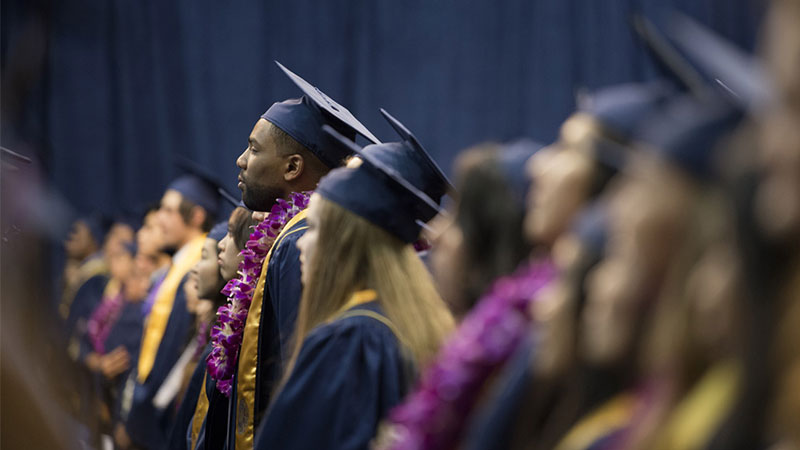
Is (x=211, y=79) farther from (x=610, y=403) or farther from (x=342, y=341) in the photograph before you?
(x=610, y=403)

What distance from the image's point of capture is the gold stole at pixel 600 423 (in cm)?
160

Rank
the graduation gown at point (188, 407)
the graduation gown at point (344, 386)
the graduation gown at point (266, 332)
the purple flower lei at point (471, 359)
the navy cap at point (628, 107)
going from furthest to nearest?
the graduation gown at point (188, 407) < the graduation gown at point (266, 332) < the graduation gown at point (344, 386) < the purple flower lei at point (471, 359) < the navy cap at point (628, 107)

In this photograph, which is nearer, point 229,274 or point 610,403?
point 610,403

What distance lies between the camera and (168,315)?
212 inches

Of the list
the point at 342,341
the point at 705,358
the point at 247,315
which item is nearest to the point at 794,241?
the point at 705,358

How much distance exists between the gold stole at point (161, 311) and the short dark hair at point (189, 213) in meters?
0.23

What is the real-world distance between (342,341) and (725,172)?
127 cm

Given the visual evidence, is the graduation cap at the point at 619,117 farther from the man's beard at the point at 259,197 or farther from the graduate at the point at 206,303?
the graduate at the point at 206,303

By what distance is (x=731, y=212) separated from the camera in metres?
1.36

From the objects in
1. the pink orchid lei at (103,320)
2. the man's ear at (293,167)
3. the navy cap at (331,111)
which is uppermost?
the navy cap at (331,111)

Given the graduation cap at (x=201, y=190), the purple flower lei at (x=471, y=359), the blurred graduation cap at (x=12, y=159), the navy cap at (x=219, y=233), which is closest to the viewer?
the blurred graduation cap at (x=12, y=159)

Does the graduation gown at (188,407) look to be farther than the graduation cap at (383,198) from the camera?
Yes

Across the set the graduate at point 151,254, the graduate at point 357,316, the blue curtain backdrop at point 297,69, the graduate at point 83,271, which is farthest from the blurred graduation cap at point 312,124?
the graduate at point 83,271

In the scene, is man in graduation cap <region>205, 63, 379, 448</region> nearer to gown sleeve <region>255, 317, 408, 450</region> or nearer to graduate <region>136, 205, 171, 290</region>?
gown sleeve <region>255, 317, 408, 450</region>
